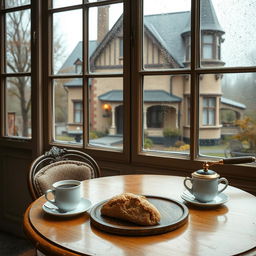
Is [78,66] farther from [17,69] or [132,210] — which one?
[132,210]

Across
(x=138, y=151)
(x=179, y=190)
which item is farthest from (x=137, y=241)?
(x=138, y=151)

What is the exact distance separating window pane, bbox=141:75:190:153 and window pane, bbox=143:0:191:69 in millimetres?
109

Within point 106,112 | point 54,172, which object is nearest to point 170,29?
point 106,112

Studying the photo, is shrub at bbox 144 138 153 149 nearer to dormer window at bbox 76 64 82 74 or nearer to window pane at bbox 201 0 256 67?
window pane at bbox 201 0 256 67

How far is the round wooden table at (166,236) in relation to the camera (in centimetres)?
87

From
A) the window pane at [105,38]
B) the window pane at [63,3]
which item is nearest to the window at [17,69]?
the window pane at [63,3]

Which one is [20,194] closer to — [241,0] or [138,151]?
[138,151]

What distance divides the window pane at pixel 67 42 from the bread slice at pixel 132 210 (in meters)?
1.55

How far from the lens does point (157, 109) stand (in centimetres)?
212

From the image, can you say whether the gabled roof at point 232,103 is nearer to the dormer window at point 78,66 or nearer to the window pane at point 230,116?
the window pane at point 230,116

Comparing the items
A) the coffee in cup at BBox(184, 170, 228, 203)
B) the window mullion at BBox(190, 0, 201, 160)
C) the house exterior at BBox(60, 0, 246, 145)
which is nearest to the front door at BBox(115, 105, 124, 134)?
the house exterior at BBox(60, 0, 246, 145)

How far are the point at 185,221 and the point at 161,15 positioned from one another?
144 cm

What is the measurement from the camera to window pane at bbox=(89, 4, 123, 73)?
223cm

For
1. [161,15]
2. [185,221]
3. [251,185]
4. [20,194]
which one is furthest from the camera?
[20,194]
